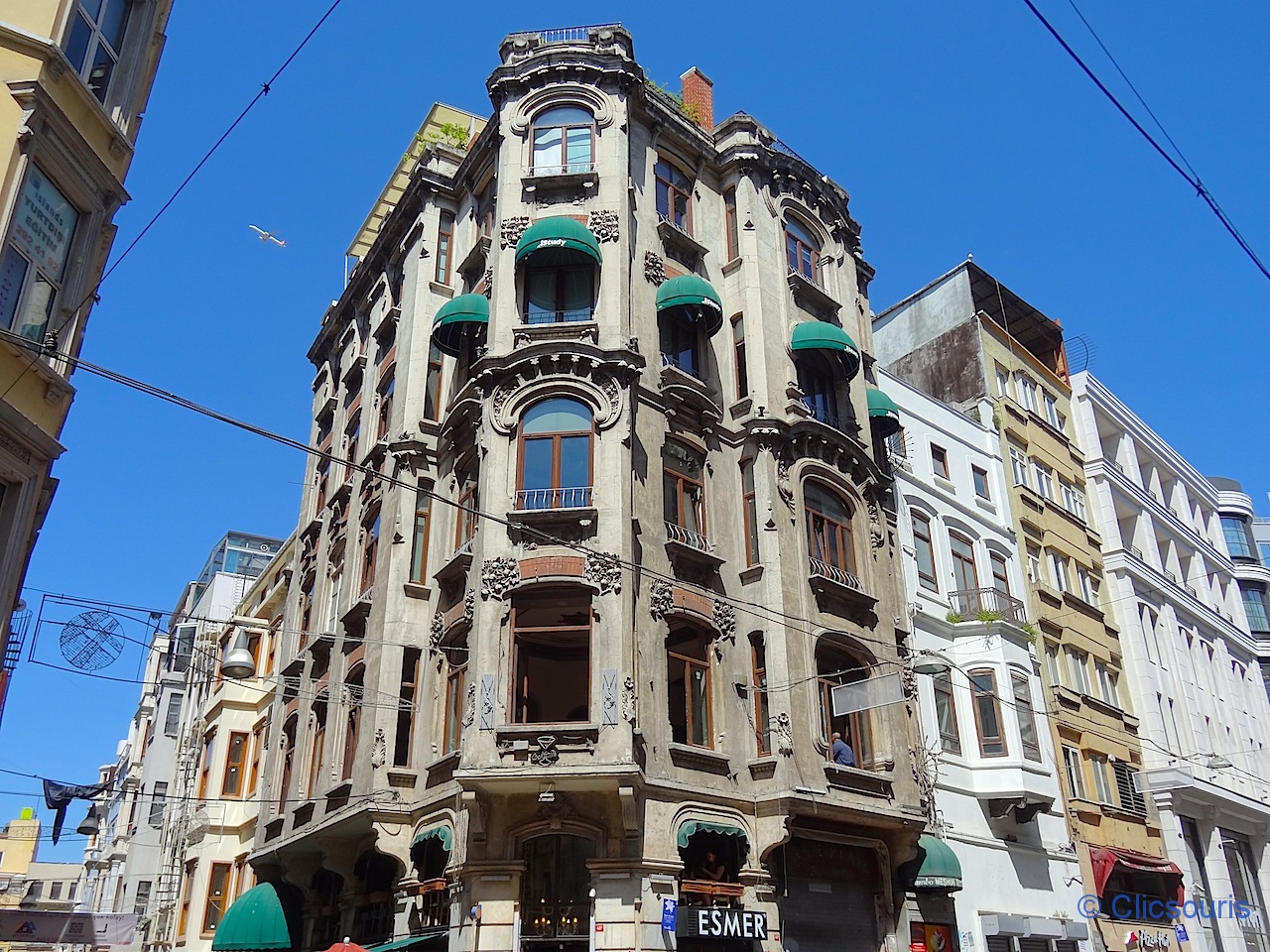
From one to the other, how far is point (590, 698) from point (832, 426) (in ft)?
36.8

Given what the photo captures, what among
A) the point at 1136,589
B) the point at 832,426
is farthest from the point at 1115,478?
the point at 832,426

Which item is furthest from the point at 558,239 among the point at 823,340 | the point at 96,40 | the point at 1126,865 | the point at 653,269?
the point at 1126,865

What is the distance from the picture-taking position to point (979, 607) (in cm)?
3164

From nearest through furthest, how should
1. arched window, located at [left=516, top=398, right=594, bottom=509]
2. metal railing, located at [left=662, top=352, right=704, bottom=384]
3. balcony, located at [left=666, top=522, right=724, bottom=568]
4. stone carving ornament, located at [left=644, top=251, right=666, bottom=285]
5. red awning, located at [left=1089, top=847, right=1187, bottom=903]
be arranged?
arched window, located at [left=516, top=398, right=594, bottom=509] < balcony, located at [left=666, top=522, right=724, bottom=568] < metal railing, located at [left=662, top=352, right=704, bottom=384] < stone carving ornament, located at [left=644, top=251, right=666, bottom=285] < red awning, located at [left=1089, top=847, right=1187, bottom=903]

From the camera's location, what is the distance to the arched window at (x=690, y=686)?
22.3 meters

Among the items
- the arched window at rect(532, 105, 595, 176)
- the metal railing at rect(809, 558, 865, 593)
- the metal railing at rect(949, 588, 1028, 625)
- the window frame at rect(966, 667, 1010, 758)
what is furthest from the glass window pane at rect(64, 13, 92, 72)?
the metal railing at rect(949, 588, 1028, 625)

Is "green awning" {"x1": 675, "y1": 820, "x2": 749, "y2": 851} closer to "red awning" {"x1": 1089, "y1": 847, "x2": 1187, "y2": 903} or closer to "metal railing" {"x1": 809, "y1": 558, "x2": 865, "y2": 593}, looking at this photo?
→ "metal railing" {"x1": 809, "y1": 558, "x2": 865, "y2": 593}

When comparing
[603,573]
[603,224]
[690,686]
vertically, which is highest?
[603,224]

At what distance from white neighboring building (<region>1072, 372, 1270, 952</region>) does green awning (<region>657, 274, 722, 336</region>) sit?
23442 mm

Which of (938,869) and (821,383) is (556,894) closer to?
(938,869)

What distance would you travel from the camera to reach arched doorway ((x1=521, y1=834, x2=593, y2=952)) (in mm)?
19750

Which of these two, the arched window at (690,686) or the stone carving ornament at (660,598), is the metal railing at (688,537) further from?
the arched window at (690,686)

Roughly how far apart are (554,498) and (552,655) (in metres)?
3.40

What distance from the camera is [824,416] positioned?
2853 cm
